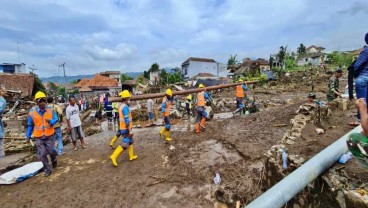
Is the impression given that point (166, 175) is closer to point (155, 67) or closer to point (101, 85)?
point (101, 85)

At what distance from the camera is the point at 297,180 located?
2.15m

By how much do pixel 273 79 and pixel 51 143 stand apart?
117 ft

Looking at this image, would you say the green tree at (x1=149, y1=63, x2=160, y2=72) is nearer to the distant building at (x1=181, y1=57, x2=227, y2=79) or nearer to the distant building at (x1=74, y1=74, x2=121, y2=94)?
the distant building at (x1=181, y1=57, x2=227, y2=79)

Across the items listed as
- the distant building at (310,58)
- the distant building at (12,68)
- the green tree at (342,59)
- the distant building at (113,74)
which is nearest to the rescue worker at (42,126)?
the distant building at (12,68)

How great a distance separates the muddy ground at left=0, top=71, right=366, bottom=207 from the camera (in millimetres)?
4516

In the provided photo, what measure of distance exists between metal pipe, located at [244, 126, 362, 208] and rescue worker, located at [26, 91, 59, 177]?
5.52 meters

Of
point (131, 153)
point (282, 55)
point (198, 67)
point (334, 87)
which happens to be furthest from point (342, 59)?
point (131, 153)

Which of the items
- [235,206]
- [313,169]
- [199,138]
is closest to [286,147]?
[235,206]

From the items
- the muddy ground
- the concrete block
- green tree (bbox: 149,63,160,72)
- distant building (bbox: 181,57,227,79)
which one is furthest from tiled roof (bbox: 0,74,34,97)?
green tree (bbox: 149,63,160,72)

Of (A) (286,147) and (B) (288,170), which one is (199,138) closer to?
(A) (286,147)

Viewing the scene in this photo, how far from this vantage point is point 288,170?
11.3ft

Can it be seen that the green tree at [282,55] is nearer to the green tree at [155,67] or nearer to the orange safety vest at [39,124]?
the green tree at [155,67]

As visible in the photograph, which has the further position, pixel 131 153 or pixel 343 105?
pixel 343 105

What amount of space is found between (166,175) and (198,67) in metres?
48.8
